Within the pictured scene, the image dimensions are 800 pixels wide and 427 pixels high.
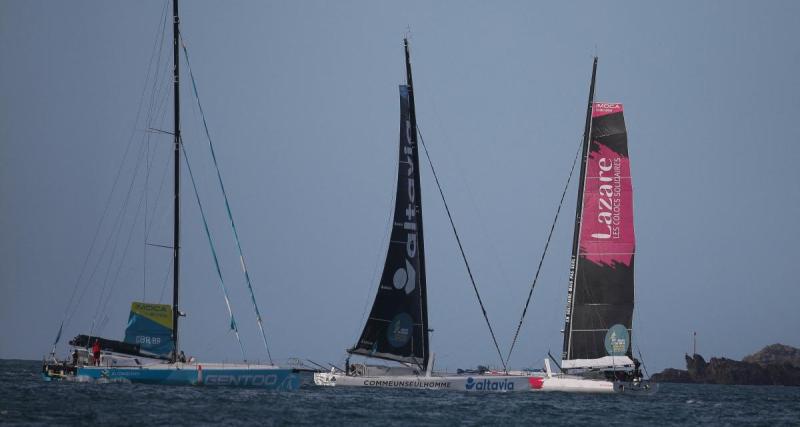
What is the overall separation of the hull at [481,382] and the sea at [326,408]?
1.52 feet

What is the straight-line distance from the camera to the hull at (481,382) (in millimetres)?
55250

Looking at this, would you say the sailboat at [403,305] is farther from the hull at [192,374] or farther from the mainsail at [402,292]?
the hull at [192,374]

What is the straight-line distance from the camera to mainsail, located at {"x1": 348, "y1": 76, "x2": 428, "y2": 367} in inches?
2232

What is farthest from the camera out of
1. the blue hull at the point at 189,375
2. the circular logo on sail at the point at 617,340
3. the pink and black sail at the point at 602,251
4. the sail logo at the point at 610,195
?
the circular logo on sail at the point at 617,340

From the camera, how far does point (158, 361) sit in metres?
53.2

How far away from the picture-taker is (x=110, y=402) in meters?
43.4

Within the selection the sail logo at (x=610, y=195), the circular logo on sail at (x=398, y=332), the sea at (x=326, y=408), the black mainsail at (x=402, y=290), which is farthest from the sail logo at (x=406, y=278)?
the sail logo at (x=610, y=195)

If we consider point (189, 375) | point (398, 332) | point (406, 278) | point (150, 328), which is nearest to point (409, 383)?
point (398, 332)

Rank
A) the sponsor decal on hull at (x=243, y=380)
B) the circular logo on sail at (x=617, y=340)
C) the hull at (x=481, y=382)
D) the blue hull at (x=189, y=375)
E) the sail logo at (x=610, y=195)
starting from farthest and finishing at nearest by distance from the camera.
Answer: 1. the circular logo on sail at (x=617, y=340)
2. the sail logo at (x=610, y=195)
3. the hull at (x=481, y=382)
4. the sponsor decal on hull at (x=243, y=380)
5. the blue hull at (x=189, y=375)

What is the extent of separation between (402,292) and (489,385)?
614cm

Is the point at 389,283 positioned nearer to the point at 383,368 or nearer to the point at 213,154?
the point at 383,368

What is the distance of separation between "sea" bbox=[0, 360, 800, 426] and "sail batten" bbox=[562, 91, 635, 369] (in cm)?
266

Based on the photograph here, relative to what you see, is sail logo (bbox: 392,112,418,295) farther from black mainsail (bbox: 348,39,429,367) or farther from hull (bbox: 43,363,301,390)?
hull (bbox: 43,363,301,390)

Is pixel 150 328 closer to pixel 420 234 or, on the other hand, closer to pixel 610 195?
pixel 420 234
